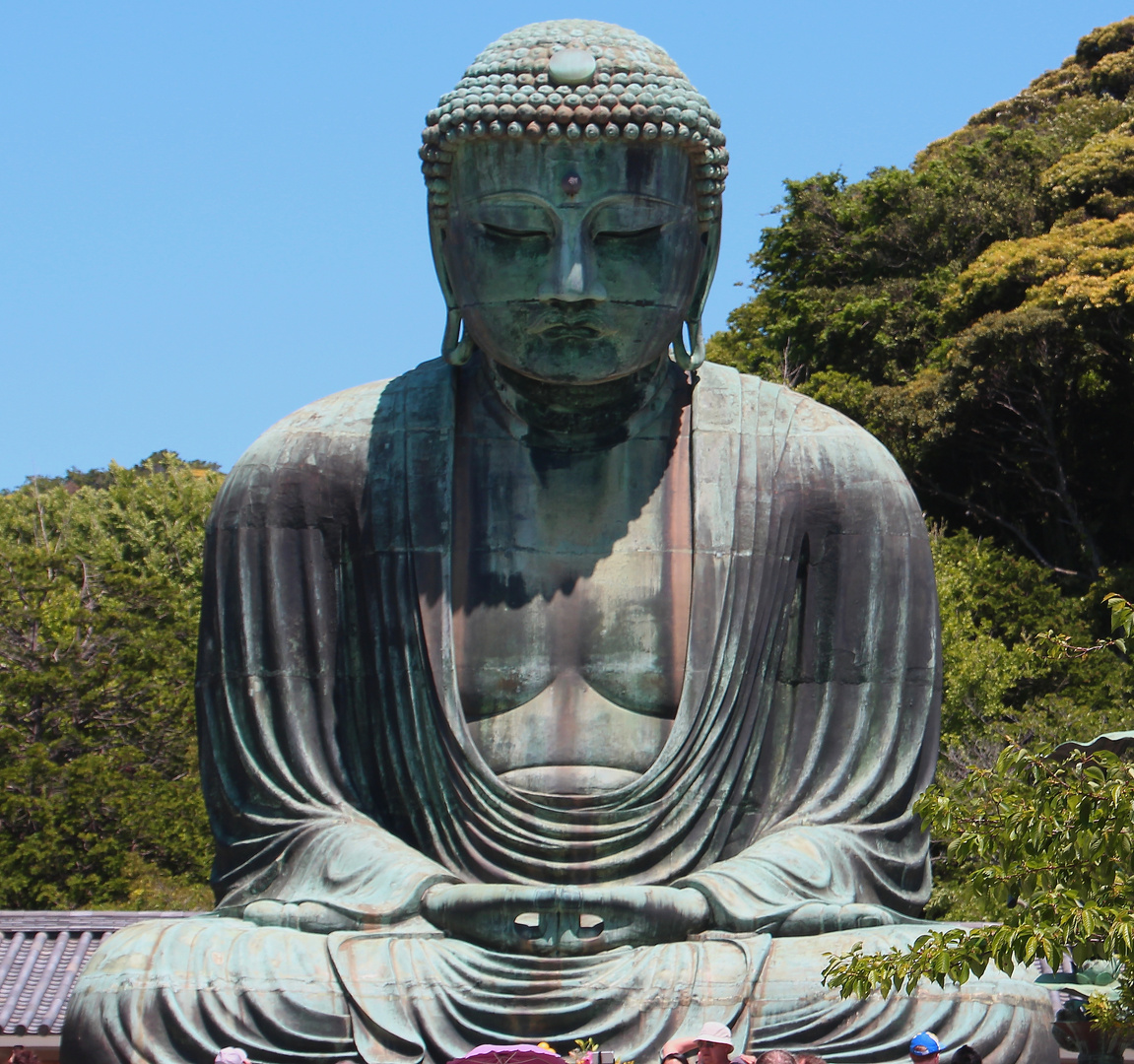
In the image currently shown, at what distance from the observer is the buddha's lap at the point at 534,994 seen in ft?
26.6

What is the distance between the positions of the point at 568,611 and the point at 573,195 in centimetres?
167

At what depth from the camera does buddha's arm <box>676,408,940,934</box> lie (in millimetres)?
9102

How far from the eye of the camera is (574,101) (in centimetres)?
916

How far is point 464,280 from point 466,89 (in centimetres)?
76

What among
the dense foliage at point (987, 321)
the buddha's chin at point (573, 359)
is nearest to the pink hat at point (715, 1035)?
the buddha's chin at point (573, 359)

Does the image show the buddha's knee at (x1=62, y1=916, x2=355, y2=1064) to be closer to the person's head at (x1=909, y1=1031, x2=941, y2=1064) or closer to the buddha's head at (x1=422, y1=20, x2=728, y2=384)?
the person's head at (x1=909, y1=1031, x2=941, y2=1064)

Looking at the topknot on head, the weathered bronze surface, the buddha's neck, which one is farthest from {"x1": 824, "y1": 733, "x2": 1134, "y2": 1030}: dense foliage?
the topknot on head

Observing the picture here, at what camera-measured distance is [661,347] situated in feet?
31.2

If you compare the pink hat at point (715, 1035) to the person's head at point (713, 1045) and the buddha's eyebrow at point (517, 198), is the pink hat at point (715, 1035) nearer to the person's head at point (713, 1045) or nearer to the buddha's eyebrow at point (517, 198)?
the person's head at point (713, 1045)

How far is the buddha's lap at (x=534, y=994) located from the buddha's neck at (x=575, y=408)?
2.34 metres

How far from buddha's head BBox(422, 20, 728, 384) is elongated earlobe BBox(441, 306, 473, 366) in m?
0.18

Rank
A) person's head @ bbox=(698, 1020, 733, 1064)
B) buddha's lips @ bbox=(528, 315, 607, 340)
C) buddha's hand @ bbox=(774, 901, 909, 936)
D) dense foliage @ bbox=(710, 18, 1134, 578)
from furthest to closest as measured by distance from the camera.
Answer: dense foliage @ bbox=(710, 18, 1134, 578), buddha's lips @ bbox=(528, 315, 607, 340), buddha's hand @ bbox=(774, 901, 909, 936), person's head @ bbox=(698, 1020, 733, 1064)

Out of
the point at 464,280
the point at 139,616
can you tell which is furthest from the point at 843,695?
the point at 139,616

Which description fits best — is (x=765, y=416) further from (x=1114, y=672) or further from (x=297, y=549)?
(x=1114, y=672)
